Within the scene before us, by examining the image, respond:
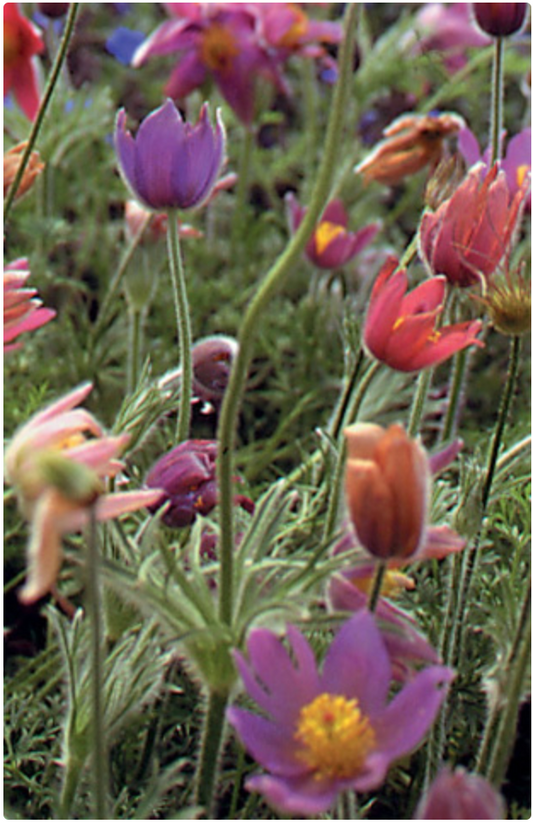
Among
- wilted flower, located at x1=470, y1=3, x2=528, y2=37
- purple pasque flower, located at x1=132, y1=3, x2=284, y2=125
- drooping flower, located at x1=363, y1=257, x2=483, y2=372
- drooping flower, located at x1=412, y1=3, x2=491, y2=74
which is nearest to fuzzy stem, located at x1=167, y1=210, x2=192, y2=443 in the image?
drooping flower, located at x1=363, y1=257, x2=483, y2=372

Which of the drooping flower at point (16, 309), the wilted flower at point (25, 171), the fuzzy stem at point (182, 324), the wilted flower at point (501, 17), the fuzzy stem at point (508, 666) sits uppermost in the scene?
the wilted flower at point (501, 17)

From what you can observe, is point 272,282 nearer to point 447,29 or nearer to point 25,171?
point 25,171

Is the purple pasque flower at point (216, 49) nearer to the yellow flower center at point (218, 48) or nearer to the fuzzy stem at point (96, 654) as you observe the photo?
the yellow flower center at point (218, 48)

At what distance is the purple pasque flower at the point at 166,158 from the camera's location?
2.41 ft

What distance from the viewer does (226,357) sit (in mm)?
808

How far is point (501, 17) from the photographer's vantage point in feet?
3.00

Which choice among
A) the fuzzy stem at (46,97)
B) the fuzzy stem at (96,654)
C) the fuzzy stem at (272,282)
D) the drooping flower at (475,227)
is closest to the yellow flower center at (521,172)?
the drooping flower at (475,227)

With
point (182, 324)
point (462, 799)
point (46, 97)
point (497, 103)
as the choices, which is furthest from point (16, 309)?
point (497, 103)

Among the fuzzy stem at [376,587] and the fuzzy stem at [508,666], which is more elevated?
the fuzzy stem at [376,587]

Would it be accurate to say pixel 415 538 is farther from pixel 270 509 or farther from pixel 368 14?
pixel 368 14

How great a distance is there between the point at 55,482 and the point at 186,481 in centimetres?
29

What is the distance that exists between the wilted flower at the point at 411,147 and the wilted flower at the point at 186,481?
0.43m

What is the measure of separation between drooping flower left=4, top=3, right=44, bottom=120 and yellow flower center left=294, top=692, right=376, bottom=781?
0.80 m

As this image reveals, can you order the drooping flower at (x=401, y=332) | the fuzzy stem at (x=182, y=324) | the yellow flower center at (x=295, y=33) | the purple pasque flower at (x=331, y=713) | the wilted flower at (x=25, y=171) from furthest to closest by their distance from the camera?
the yellow flower center at (x=295, y=33)
the wilted flower at (x=25, y=171)
the fuzzy stem at (x=182, y=324)
the drooping flower at (x=401, y=332)
the purple pasque flower at (x=331, y=713)
